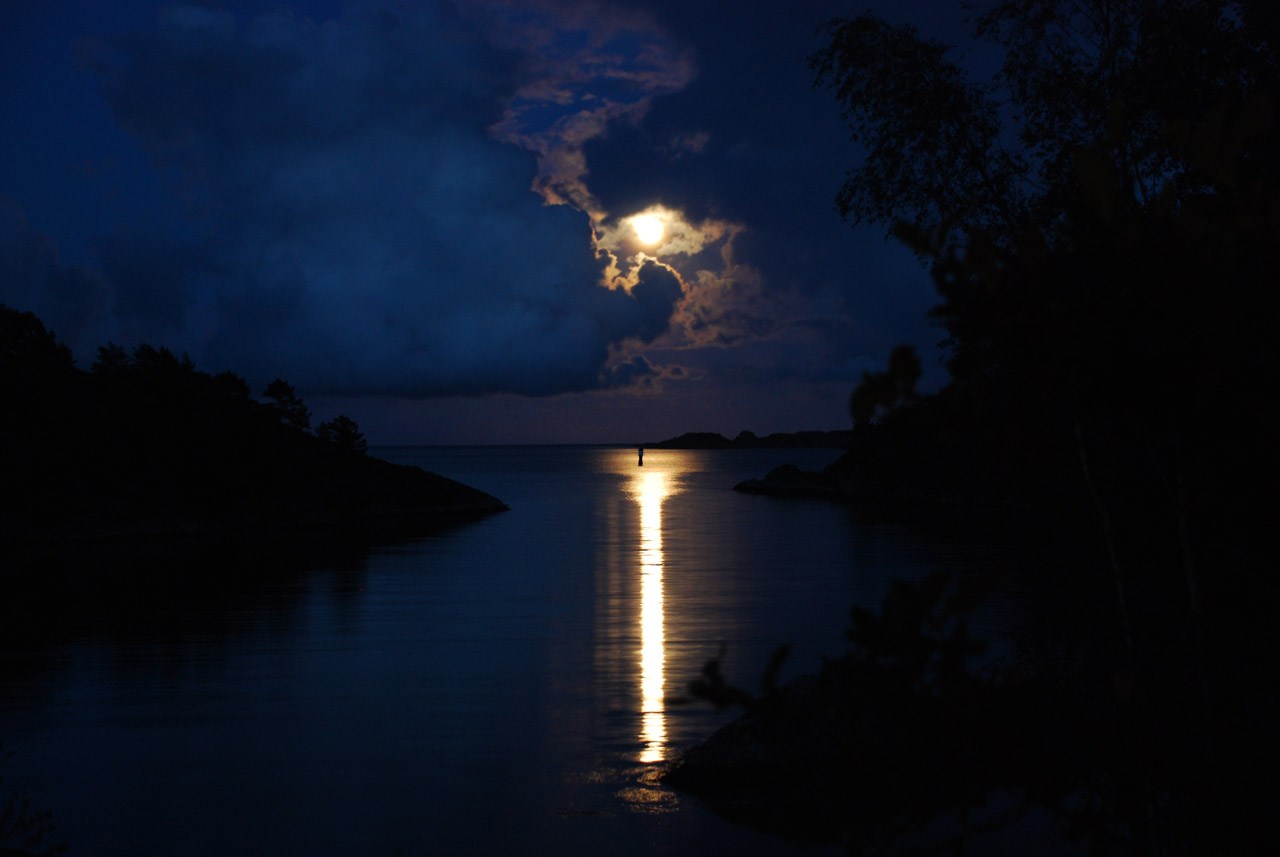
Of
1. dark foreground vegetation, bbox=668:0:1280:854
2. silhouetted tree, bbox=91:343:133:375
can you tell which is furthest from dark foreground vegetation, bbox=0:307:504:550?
dark foreground vegetation, bbox=668:0:1280:854

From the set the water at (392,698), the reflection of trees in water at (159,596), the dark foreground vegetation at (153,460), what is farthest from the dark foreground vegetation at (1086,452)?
the dark foreground vegetation at (153,460)

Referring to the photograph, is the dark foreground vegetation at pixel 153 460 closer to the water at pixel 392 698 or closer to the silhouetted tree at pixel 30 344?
the silhouetted tree at pixel 30 344

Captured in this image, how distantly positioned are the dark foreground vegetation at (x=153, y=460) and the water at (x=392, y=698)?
13116 millimetres

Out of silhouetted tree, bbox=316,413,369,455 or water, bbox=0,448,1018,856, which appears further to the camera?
silhouetted tree, bbox=316,413,369,455

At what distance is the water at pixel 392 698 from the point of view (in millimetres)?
13491

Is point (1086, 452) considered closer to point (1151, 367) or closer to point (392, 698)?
point (1151, 367)

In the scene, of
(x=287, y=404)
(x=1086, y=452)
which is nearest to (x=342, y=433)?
(x=287, y=404)

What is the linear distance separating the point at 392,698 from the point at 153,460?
49120 mm

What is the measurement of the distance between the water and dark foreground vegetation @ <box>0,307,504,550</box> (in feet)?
43.0

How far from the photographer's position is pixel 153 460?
6244cm

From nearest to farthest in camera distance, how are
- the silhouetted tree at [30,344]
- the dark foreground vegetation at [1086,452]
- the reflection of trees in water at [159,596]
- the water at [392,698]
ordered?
the dark foreground vegetation at [1086,452] < the water at [392,698] < the reflection of trees in water at [159,596] < the silhouetted tree at [30,344]

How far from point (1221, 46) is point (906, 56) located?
12.4ft

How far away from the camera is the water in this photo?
1349 centimetres

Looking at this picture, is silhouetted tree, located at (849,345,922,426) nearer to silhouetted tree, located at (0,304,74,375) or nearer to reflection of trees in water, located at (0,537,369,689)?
reflection of trees in water, located at (0,537,369,689)
